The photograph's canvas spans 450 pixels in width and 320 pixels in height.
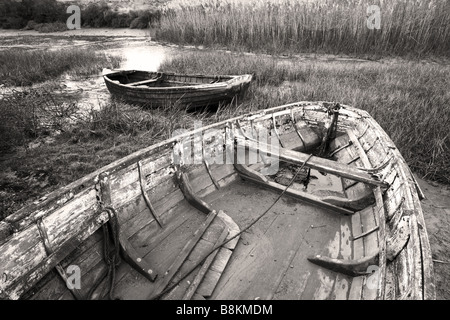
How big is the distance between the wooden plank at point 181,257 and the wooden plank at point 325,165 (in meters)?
0.96

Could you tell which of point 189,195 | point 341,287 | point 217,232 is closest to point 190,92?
point 189,195

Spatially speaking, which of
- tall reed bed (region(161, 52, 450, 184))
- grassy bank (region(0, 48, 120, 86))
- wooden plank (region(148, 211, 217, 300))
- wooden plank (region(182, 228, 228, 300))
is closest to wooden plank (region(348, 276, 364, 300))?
wooden plank (region(182, 228, 228, 300))

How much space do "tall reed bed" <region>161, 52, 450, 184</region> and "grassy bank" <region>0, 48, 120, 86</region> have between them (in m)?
3.02

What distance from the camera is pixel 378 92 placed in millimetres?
6152

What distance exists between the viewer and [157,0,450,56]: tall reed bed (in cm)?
922

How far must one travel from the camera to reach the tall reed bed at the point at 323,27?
9.22 m

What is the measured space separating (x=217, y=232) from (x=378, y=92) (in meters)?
5.39

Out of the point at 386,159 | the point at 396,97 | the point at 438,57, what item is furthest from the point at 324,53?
the point at 386,159

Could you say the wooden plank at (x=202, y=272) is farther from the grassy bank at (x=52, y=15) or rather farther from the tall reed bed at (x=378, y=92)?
the grassy bank at (x=52, y=15)

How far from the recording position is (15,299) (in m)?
1.60

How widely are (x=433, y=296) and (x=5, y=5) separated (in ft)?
98.4

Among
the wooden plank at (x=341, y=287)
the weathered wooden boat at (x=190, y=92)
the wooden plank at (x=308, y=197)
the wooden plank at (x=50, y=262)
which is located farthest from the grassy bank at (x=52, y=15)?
the wooden plank at (x=341, y=287)

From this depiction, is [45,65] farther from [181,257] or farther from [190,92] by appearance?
[181,257]

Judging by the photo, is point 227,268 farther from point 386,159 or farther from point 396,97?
point 396,97
